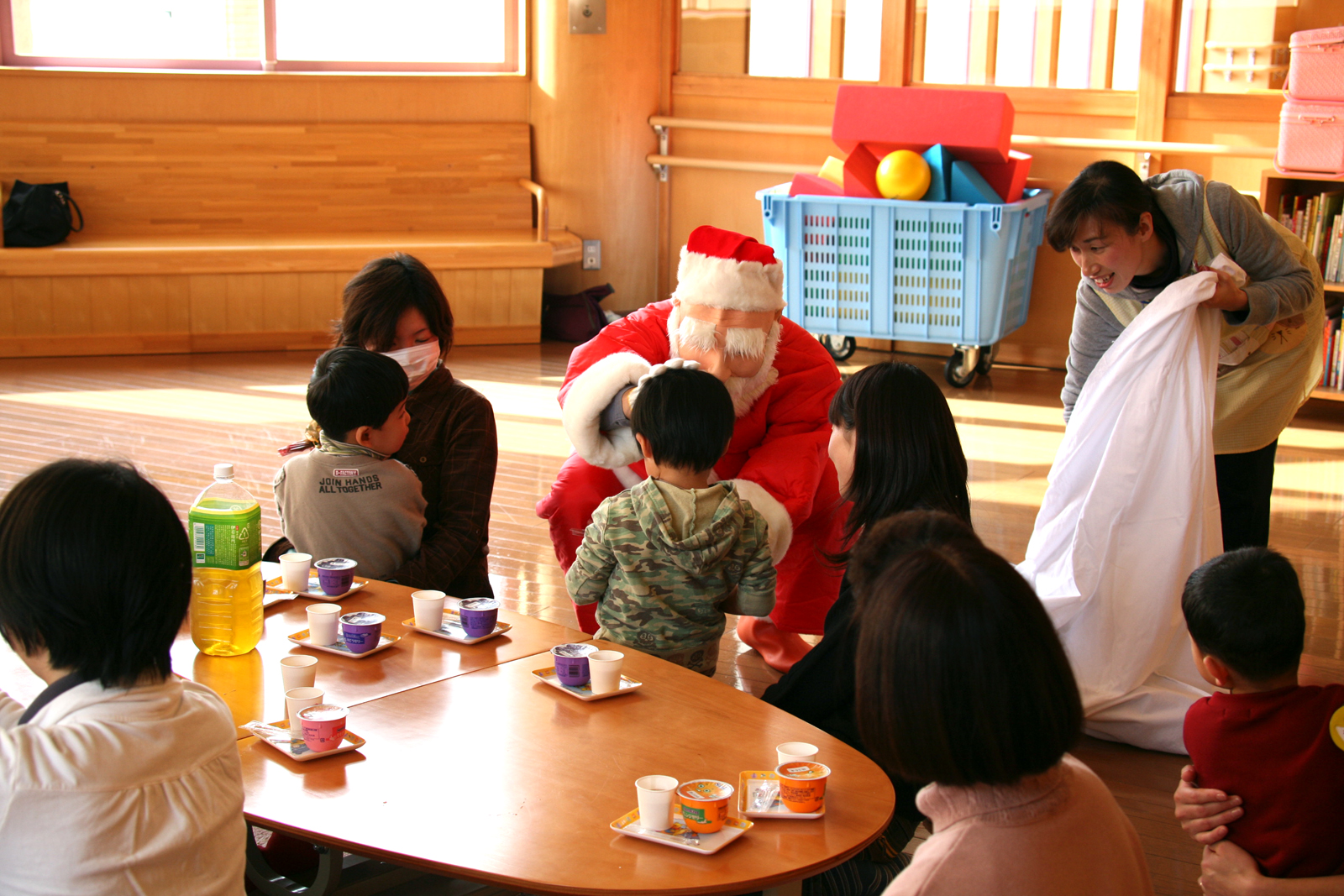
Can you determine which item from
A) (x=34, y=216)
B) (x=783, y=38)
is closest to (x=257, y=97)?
(x=34, y=216)

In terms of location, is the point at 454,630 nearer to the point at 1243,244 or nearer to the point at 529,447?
the point at 1243,244

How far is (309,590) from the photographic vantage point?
83.5 inches

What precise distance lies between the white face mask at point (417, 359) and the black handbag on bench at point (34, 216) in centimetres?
421

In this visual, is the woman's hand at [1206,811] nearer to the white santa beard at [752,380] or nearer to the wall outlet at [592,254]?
the white santa beard at [752,380]

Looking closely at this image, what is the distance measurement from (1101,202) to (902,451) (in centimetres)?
85

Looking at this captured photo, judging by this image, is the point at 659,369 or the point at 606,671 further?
the point at 659,369

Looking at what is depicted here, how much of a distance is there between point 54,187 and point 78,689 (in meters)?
5.70

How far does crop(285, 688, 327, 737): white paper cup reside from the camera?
158 cm

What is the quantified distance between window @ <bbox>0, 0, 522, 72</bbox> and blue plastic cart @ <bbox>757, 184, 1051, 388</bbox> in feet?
7.21

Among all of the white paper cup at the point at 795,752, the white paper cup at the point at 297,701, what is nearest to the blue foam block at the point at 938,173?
the white paper cup at the point at 795,752

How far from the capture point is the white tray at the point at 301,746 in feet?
4.97

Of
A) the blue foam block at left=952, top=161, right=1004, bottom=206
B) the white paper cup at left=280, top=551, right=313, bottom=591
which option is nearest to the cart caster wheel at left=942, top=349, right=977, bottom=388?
the blue foam block at left=952, top=161, right=1004, bottom=206

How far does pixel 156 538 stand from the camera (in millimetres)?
1174

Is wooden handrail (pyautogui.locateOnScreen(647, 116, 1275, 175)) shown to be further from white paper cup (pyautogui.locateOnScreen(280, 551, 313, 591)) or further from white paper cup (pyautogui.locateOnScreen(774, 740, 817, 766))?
white paper cup (pyautogui.locateOnScreen(774, 740, 817, 766))
